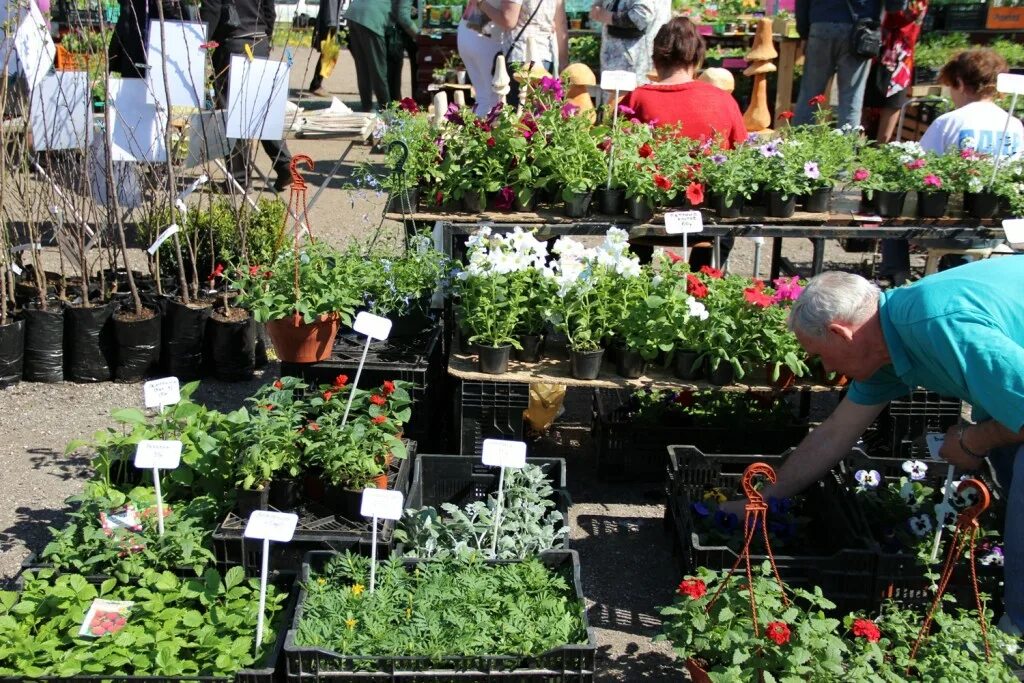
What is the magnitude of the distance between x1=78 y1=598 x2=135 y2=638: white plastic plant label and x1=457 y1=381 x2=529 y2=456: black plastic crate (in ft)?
4.50

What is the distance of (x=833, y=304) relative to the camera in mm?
2857

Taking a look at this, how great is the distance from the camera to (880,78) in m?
7.50

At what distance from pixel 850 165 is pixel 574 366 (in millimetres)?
1775

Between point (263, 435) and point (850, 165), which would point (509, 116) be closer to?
point (850, 165)

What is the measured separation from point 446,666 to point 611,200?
7.75 ft

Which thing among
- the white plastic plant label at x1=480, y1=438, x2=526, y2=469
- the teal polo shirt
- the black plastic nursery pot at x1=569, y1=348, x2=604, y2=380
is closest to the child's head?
the teal polo shirt

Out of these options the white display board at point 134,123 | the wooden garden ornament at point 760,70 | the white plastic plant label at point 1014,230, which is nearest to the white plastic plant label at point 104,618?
the white display board at point 134,123

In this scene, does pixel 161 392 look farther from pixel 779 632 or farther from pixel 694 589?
pixel 779 632

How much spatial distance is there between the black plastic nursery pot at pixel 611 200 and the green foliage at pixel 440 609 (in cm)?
191

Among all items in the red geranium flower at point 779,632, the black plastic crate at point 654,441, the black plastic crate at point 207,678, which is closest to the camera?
the red geranium flower at point 779,632

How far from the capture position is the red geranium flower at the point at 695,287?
376 centimetres

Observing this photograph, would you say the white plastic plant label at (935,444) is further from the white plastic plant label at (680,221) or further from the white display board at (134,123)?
the white display board at (134,123)

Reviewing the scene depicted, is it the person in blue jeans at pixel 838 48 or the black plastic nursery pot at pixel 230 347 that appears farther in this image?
the person in blue jeans at pixel 838 48

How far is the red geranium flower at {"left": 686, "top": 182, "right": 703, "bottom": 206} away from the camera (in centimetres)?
431
